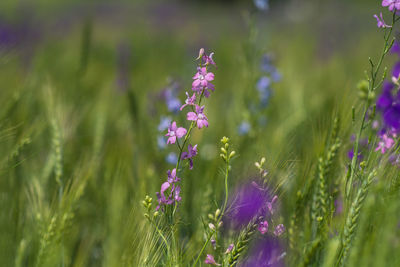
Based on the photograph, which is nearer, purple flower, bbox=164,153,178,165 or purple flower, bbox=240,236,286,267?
purple flower, bbox=240,236,286,267

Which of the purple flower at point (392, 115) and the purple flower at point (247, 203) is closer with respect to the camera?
the purple flower at point (247, 203)

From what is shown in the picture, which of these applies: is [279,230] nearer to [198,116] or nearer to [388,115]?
[198,116]

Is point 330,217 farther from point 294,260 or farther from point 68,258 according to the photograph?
point 68,258

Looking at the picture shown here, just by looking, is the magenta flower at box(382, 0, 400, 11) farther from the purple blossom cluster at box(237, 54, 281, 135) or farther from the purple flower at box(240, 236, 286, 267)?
the purple blossom cluster at box(237, 54, 281, 135)

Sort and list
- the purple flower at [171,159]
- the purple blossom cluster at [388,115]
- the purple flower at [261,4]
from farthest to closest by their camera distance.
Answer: the purple flower at [261,4], the purple flower at [171,159], the purple blossom cluster at [388,115]

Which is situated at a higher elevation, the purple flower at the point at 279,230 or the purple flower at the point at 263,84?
the purple flower at the point at 263,84

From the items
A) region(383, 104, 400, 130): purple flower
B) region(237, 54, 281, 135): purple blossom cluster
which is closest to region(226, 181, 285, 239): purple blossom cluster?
region(383, 104, 400, 130): purple flower

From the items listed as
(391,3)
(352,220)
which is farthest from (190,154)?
(391,3)

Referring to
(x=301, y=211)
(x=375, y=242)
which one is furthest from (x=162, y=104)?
(x=375, y=242)

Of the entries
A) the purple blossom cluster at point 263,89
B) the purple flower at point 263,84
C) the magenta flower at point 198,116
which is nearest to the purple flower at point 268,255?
the magenta flower at point 198,116

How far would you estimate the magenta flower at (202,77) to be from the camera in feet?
2.17

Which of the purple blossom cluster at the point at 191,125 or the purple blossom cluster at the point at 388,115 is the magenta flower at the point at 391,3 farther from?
the purple blossom cluster at the point at 191,125

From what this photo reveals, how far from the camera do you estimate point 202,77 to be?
2.23ft

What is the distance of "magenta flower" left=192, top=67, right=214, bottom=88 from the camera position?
66 centimetres
